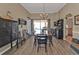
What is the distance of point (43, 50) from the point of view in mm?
3891

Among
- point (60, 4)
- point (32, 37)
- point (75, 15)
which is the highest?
point (60, 4)

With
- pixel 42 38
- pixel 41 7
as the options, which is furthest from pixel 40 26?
pixel 41 7

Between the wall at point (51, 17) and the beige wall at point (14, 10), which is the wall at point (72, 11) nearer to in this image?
the wall at point (51, 17)

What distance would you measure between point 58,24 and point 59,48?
685 millimetres

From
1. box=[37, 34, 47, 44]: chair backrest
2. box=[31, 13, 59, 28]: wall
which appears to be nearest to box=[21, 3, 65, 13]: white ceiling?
box=[31, 13, 59, 28]: wall

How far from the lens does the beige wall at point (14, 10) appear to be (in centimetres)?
368

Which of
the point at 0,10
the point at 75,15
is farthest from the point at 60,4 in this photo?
the point at 0,10

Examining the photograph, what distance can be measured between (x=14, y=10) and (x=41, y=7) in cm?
75

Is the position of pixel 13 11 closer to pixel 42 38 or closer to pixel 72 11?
pixel 42 38

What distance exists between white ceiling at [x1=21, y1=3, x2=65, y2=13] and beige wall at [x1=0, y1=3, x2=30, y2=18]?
13 cm

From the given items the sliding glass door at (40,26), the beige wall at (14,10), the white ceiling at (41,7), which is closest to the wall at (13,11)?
the beige wall at (14,10)

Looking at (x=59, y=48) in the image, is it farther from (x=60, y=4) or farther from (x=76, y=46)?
(x=60, y=4)
